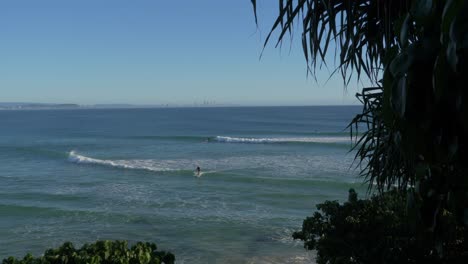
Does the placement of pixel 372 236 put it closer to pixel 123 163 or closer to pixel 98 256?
pixel 98 256

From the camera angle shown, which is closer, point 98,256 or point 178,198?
point 98,256

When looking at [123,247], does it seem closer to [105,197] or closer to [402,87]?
[402,87]

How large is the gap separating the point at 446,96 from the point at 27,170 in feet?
103

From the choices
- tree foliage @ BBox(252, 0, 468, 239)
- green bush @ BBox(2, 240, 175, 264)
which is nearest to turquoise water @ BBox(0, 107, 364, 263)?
green bush @ BBox(2, 240, 175, 264)

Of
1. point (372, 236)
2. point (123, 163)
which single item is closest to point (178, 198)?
point (123, 163)

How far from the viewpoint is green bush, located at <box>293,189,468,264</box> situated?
5.20m

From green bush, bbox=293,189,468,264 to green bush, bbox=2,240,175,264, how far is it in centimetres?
218

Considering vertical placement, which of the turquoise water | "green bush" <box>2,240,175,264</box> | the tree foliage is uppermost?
the tree foliage

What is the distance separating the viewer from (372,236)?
5.95 meters

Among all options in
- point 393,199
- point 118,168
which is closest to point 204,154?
point 118,168

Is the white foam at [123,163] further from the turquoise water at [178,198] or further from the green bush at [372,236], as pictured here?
the green bush at [372,236]

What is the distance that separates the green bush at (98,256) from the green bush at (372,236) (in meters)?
2.18

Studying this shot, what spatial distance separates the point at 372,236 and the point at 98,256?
10.4 ft

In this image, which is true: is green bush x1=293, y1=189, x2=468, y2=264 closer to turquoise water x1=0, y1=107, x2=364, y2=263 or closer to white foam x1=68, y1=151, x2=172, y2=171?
turquoise water x1=0, y1=107, x2=364, y2=263
